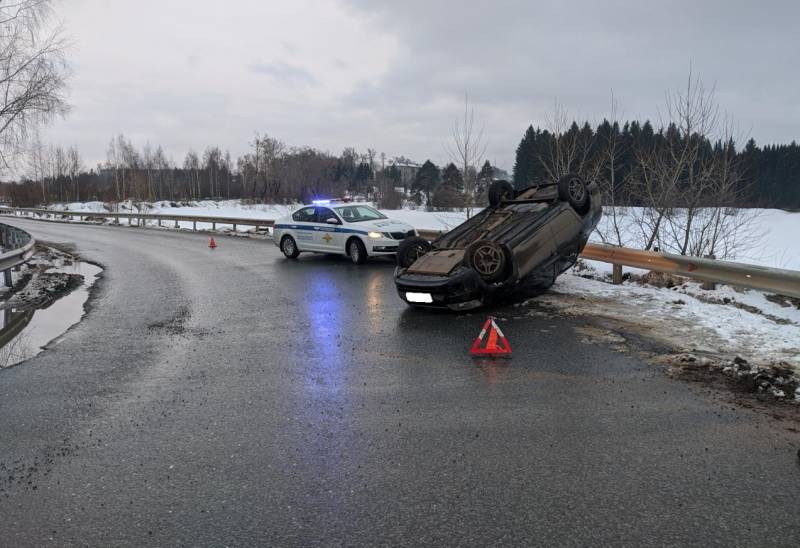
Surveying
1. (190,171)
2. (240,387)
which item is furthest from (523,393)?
(190,171)

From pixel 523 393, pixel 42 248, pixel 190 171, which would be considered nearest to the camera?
pixel 523 393

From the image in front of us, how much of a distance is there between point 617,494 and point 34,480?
11.5 feet

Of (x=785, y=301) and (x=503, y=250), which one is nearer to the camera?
(x=503, y=250)

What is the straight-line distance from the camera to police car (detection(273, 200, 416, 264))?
1415cm

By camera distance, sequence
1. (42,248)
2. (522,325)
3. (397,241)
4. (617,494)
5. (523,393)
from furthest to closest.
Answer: (42,248) < (397,241) < (522,325) < (523,393) < (617,494)

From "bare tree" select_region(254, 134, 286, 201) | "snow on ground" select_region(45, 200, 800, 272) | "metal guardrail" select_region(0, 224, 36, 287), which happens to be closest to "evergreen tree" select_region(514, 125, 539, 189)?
"snow on ground" select_region(45, 200, 800, 272)

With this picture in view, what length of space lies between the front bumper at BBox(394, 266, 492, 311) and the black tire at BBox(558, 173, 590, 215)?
7.56 ft

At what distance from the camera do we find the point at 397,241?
→ 14.2 metres

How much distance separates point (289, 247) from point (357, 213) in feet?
8.08

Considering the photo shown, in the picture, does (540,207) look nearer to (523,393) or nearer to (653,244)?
(523,393)

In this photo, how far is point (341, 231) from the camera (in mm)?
14805

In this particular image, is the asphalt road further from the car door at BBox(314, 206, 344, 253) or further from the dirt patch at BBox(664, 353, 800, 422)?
the car door at BBox(314, 206, 344, 253)

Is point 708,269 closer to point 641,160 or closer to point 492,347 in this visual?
point 492,347

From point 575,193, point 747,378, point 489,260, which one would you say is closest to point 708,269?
point 575,193
